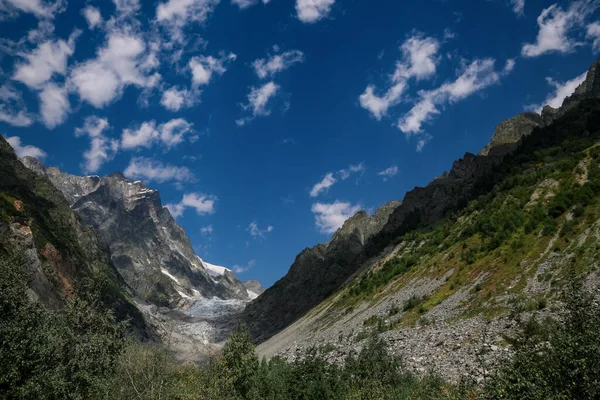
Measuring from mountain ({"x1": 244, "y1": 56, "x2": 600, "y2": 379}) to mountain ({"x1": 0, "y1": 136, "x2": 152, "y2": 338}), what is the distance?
101 feet

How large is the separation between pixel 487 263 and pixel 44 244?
99.3m

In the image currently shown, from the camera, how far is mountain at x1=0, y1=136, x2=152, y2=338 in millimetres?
45875

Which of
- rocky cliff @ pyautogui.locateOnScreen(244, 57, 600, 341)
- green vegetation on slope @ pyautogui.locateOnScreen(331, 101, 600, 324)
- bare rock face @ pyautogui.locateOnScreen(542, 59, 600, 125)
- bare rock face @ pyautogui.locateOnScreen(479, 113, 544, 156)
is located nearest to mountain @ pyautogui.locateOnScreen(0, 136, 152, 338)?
green vegetation on slope @ pyautogui.locateOnScreen(331, 101, 600, 324)

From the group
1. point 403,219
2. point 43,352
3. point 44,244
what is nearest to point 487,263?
point 43,352

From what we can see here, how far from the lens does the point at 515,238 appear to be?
46.4 meters

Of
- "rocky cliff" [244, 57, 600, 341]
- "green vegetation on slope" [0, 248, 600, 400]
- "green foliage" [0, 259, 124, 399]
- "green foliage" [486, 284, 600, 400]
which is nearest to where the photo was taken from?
"green foliage" [486, 284, 600, 400]

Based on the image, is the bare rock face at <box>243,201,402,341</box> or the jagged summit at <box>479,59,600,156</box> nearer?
the jagged summit at <box>479,59,600,156</box>

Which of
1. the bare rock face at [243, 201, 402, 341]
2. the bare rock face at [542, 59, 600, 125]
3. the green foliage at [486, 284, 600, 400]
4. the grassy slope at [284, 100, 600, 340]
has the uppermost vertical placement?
the bare rock face at [542, 59, 600, 125]

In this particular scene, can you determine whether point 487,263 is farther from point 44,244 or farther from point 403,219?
point 44,244

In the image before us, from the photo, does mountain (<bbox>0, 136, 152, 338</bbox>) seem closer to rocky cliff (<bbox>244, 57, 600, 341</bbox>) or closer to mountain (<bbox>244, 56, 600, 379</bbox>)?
mountain (<bbox>244, 56, 600, 379</bbox>)

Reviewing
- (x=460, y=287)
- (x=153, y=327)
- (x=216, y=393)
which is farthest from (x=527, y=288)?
(x=153, y=327)

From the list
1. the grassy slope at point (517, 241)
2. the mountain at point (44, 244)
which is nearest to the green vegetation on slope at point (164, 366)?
the grassy slope at point (517, 241)

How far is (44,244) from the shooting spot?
98562 mm

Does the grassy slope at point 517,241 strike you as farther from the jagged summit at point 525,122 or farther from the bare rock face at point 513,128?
the bare rock face at point 513,128
